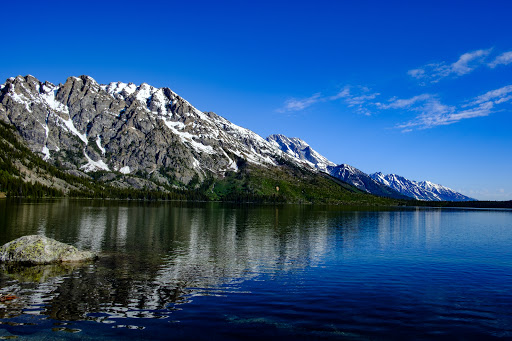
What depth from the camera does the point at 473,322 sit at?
90.7 feet

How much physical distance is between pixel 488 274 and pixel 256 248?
38.3m

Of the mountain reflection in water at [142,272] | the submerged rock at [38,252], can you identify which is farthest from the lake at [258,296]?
the submerged rock at [38,252]

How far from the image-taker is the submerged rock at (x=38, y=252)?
47531 millimetres

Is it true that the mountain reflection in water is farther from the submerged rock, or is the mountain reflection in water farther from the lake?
the submerged rock

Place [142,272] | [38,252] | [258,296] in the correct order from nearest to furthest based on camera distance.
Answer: [258,296] → [142,272] → [38,252]

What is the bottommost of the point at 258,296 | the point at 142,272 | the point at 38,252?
the point at 142,272

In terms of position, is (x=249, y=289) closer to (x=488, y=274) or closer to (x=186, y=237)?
(x=488, y=274)

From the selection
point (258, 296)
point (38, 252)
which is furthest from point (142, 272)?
point (258, 296)

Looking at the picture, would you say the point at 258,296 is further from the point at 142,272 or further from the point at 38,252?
the point at 38,252

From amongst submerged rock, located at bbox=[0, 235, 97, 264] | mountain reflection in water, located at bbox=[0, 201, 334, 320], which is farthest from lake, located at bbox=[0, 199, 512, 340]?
submerged rock, located at bbox=[0, 235, 97, 264]

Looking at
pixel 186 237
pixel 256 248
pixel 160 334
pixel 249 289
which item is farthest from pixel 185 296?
pixel 186 237

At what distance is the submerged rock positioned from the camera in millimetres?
47531

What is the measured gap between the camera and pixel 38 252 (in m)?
48.4

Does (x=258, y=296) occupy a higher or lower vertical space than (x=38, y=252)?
lower
